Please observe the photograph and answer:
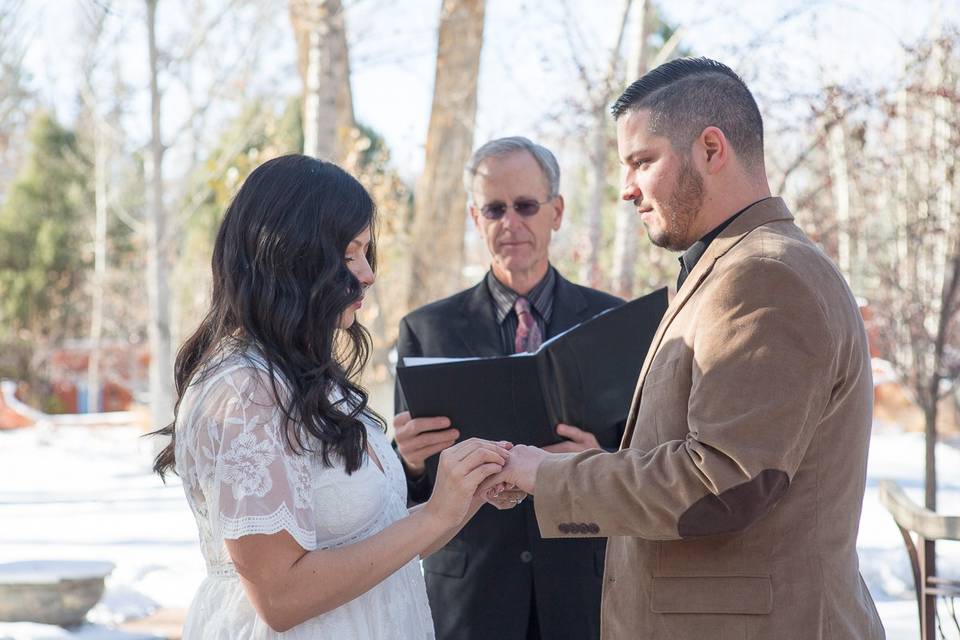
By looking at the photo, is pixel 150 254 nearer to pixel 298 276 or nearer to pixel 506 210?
pixel 506 210

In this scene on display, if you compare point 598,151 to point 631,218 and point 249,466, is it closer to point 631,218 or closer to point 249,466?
point 631,218

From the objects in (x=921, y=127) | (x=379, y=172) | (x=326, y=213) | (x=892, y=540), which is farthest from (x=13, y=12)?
(x=326, y=213)

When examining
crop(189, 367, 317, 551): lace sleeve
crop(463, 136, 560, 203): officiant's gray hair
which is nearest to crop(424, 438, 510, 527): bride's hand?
crop(189, 367, 317, 551): lace sleeve

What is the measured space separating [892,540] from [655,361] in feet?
23.2

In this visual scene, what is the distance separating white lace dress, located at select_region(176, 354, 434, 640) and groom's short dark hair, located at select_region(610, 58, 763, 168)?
955 millimetres

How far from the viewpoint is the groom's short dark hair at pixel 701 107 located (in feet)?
7.75

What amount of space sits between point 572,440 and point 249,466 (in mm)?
1103

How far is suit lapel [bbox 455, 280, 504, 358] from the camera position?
3.56m

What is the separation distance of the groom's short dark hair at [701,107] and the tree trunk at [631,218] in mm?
6150

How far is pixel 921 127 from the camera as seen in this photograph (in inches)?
393

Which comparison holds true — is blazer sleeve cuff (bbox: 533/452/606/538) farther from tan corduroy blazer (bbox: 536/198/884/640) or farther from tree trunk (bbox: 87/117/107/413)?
tree trunk (bbox: 87/117/107/413)

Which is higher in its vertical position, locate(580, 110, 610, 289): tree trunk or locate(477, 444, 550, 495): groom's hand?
locate(580, 110, 610, 289): tree trunk

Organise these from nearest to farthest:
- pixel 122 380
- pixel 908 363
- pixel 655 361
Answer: pixel 655 361 → pixel 908 363 → pixel 122 380

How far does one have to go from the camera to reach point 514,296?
3676mm
